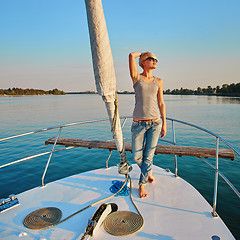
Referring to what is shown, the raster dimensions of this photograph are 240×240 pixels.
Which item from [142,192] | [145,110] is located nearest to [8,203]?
[142,192]

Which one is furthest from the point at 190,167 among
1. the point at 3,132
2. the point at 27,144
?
the point at 3,132

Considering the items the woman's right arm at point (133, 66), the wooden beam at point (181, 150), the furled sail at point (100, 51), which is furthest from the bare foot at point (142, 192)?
the woman's right arm at point (133, 66)

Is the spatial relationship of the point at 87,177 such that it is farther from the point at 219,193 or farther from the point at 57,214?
the point at 219,193

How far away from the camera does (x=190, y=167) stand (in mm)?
6914

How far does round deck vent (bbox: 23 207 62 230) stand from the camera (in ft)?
6.65

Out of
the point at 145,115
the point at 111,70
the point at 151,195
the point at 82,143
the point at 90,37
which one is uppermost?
the point at 90,37

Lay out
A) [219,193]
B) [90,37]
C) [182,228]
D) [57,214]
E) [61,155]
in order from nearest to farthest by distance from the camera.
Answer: [90,37] → [182,228] → [57,214] → [219,193] → [61,155]

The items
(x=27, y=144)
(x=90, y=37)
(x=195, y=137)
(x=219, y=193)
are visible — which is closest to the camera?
(x=90, y=37)

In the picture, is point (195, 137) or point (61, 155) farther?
point (195, 137)

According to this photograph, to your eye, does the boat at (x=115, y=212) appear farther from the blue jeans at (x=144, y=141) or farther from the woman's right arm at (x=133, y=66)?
the woman's right arm at (x=133, y=66)

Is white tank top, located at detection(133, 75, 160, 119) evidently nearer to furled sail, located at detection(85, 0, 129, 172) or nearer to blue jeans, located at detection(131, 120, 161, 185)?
blue jeans, located at detection(131, 120, 161, 185)

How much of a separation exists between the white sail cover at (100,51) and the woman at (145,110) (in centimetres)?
75

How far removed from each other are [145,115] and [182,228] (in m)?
1.47

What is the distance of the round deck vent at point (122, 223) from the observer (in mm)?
1957
